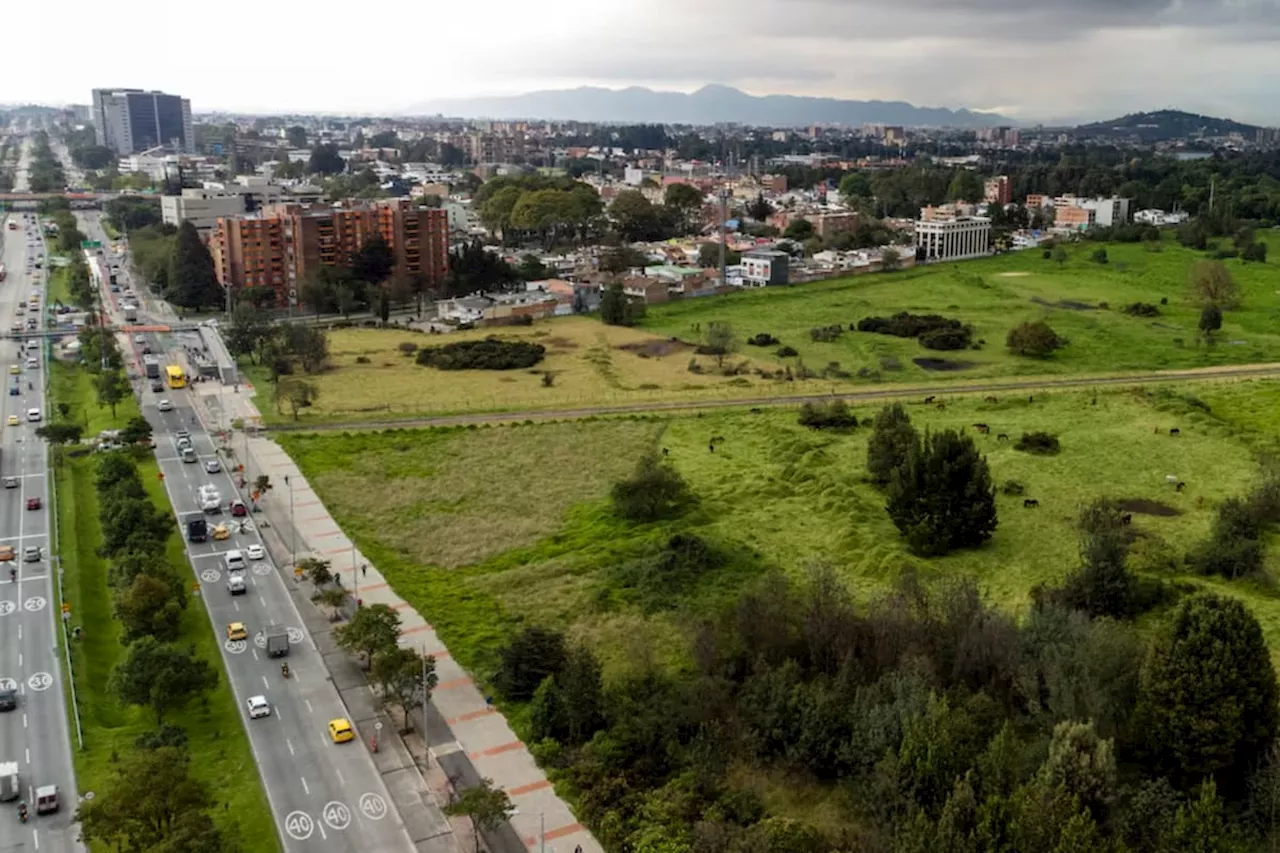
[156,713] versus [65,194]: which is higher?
[65,194]

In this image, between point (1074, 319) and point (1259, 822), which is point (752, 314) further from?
point (1259, 822)

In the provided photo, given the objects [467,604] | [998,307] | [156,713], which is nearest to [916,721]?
[467,604]

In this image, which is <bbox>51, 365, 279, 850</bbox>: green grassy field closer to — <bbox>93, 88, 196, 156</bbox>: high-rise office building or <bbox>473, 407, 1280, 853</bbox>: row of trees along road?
<bbox>473, 407, 1280, 853</bbox>: row of trees along road

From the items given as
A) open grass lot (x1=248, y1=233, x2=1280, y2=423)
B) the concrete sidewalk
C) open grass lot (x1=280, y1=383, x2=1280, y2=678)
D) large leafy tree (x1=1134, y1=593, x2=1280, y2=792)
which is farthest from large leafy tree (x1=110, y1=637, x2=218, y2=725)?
open grass lot (x1=248, y1=233, x2=1280, y2=423)

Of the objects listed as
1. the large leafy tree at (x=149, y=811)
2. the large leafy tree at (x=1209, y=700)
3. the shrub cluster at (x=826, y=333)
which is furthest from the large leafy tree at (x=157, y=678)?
the shrub cluster at (x=826, y=333)

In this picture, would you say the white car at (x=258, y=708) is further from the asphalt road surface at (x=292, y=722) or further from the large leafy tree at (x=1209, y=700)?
the large leafy tree at (x=1209, y=700)

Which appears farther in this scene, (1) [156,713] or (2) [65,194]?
(2) [65,194]
